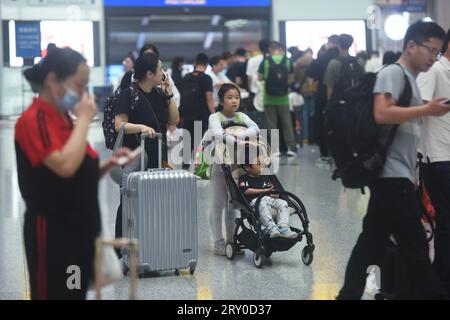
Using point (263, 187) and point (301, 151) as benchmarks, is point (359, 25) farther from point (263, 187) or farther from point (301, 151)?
point (263, 187)

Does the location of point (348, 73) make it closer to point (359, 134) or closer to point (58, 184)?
point (359, 134)

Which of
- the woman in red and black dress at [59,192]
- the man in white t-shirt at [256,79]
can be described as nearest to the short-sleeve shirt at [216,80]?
the man in white t-shirt at [256,79]

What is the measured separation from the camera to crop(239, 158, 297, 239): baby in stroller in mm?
6160

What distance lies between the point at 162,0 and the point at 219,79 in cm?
889

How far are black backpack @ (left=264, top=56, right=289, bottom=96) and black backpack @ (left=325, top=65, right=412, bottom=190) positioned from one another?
8.21m

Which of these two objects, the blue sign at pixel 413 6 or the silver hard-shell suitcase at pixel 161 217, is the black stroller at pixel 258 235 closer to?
the silver hard-shell suitcase at pixel 161 217

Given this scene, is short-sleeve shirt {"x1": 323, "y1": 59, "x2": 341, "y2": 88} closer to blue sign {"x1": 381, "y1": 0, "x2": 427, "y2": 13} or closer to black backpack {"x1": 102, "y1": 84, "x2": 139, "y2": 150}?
black backpack {"x1": 102, "y1": 84, "x2": 139, "y2": 150}

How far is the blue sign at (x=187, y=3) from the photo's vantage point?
21016 millimetres

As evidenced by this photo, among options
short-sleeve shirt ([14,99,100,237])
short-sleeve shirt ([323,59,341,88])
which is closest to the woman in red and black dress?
short-sleeve shirt ([14,99,100,237])

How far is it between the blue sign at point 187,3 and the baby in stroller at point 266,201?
15.2 m

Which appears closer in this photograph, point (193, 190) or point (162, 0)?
point (193, 190)

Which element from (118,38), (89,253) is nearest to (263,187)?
(89,253)
